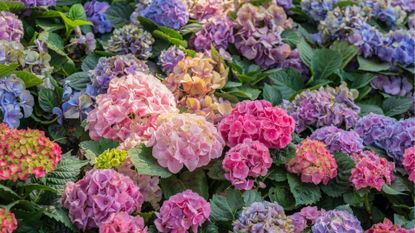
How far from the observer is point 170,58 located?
3.00m

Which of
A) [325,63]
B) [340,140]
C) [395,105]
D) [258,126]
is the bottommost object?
[395,105]

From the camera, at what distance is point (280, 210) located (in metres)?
2.30

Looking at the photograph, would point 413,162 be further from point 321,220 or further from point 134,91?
Result: point 134,91

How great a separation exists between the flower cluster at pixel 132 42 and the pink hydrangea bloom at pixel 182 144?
75 centimetres

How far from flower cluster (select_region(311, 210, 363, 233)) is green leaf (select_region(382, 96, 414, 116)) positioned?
3.45ft

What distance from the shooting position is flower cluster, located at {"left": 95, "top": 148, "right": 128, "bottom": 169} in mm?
2342

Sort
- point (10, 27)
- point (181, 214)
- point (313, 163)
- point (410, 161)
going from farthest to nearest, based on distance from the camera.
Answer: point (10, 27) → point (410, 161) → point (313, 163) → point (181, 214)

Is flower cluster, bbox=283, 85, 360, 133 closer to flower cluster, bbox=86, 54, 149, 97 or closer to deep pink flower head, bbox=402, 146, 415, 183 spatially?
deep pink flower head, bbox=402, 146, 415, 183

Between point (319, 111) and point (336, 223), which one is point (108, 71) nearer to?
point (319, 111)

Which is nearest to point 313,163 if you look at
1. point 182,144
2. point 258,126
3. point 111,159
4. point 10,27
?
point 258,126

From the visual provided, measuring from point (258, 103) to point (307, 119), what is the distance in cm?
43

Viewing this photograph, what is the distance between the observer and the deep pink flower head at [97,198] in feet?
7.22

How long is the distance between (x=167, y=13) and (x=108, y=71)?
49cm

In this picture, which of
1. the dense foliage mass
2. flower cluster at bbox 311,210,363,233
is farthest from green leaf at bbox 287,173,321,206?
flower cluster at bbox 311,210,363,233
